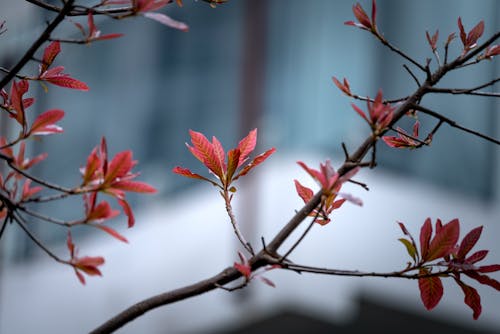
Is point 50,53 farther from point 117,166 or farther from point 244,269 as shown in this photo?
point 244,269

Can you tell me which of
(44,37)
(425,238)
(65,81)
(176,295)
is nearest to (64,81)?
(65,81)

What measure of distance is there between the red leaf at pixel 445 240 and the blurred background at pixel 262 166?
98.5 inches

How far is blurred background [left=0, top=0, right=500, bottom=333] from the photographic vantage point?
3541mm

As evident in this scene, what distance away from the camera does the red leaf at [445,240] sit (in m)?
0.63

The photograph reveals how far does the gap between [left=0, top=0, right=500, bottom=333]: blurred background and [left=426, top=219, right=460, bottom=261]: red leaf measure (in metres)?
2.50

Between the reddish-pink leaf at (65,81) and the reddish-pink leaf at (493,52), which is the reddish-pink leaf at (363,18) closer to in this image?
the reddish-pink leaf at (493,52)

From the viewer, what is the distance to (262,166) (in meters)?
3.70

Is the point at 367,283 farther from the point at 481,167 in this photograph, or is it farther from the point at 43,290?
the point at 43,290

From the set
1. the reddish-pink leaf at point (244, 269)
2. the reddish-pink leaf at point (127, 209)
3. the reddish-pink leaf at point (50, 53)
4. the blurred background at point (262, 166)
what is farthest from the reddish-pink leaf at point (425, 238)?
the blurred background at point (262, 166)

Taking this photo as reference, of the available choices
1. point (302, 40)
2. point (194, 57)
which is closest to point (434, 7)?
point (302, 40)

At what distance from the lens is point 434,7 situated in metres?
3.51

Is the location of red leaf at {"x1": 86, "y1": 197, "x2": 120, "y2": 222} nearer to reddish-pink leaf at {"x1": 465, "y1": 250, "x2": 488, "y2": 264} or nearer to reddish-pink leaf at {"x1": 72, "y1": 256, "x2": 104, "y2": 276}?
reddish-pink leaf at {"x1": 72, "y1": 256, "x2": 104, "y2": 276}

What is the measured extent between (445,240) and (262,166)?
3072mm

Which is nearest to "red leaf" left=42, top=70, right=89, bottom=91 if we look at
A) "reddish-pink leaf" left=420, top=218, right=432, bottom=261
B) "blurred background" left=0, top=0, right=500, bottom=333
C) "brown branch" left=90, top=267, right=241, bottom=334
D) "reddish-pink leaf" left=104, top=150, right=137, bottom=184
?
"reddish-pink leaf" left=104, top=150, right=137, bottom=184
